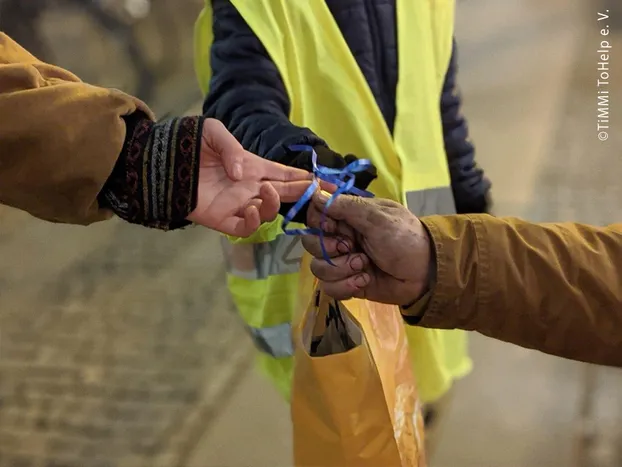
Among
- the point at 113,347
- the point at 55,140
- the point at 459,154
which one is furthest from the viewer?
the point at 113,347

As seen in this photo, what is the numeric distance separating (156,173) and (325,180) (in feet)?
0.60

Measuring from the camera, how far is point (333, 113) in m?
0.88

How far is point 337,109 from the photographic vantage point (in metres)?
0.87

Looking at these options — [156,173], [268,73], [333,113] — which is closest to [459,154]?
[333,113]

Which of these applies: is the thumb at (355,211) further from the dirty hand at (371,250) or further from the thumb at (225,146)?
the thumb at (225,146)

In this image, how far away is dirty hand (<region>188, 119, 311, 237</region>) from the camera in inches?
28.0

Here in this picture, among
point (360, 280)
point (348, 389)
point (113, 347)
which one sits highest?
point (360, 280)

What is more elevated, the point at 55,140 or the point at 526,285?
the point at 55,140

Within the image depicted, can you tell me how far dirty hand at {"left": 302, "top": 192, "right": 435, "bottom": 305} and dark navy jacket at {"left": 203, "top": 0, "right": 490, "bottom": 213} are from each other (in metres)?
0.11

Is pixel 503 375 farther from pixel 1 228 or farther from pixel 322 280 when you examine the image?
pixel 1 228

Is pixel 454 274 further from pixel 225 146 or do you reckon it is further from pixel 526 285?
pixel 225 146

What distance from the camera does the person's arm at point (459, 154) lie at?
97 cm

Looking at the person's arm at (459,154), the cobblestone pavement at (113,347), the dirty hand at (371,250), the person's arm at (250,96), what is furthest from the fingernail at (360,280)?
the cobblestone pavement at (113,347)

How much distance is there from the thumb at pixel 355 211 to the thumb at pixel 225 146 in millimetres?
105
